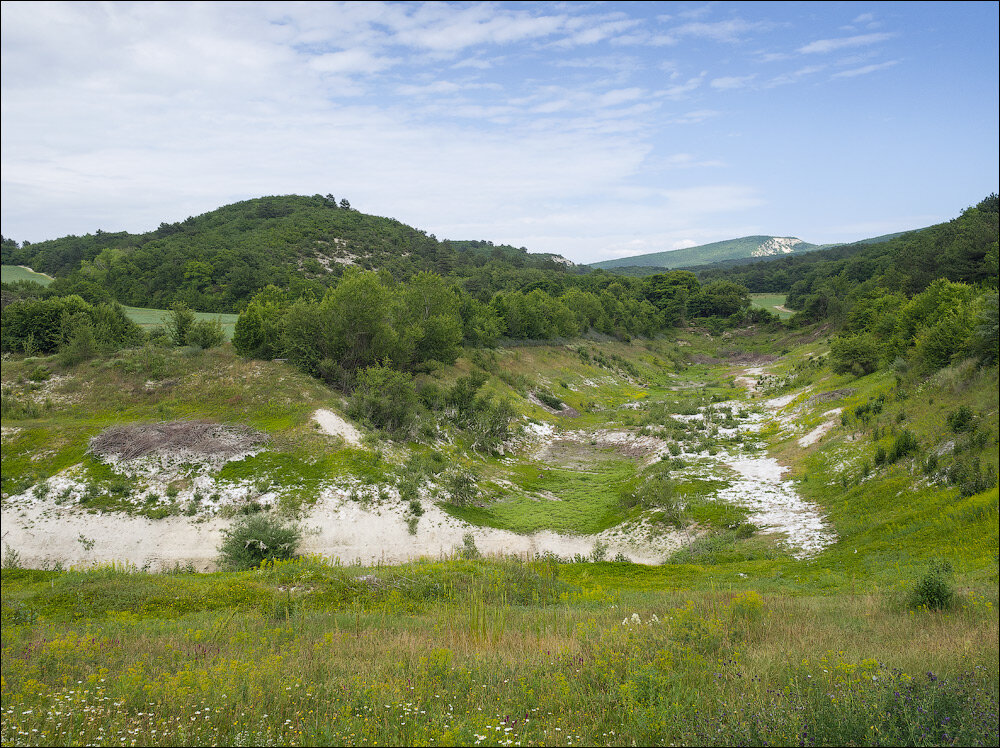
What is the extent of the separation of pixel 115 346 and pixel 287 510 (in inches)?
520

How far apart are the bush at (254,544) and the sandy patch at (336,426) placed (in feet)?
28.3

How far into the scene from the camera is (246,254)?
292ft

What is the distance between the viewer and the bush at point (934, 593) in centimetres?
766

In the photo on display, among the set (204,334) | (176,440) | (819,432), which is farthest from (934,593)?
(204,334)

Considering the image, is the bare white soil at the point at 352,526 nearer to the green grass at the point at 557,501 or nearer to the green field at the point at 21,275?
the green grass at the point at 557,501

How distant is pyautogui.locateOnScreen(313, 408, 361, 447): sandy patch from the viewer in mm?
27906

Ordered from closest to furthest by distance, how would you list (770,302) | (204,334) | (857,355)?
(204,334), (857,355), (770,302)

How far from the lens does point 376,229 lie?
13700 centimetres

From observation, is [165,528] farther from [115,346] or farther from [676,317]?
[676,317]

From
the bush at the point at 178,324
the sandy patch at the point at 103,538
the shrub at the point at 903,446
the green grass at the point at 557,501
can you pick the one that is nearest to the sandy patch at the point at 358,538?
the sandy patch at the point at 103,538

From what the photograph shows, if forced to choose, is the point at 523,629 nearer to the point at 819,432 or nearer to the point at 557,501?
the point at 557,501

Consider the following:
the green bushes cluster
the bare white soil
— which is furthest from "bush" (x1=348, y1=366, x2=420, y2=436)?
the green bushes cluster

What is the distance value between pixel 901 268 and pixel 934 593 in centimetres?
7994

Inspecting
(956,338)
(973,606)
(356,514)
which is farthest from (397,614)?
(956,338)
